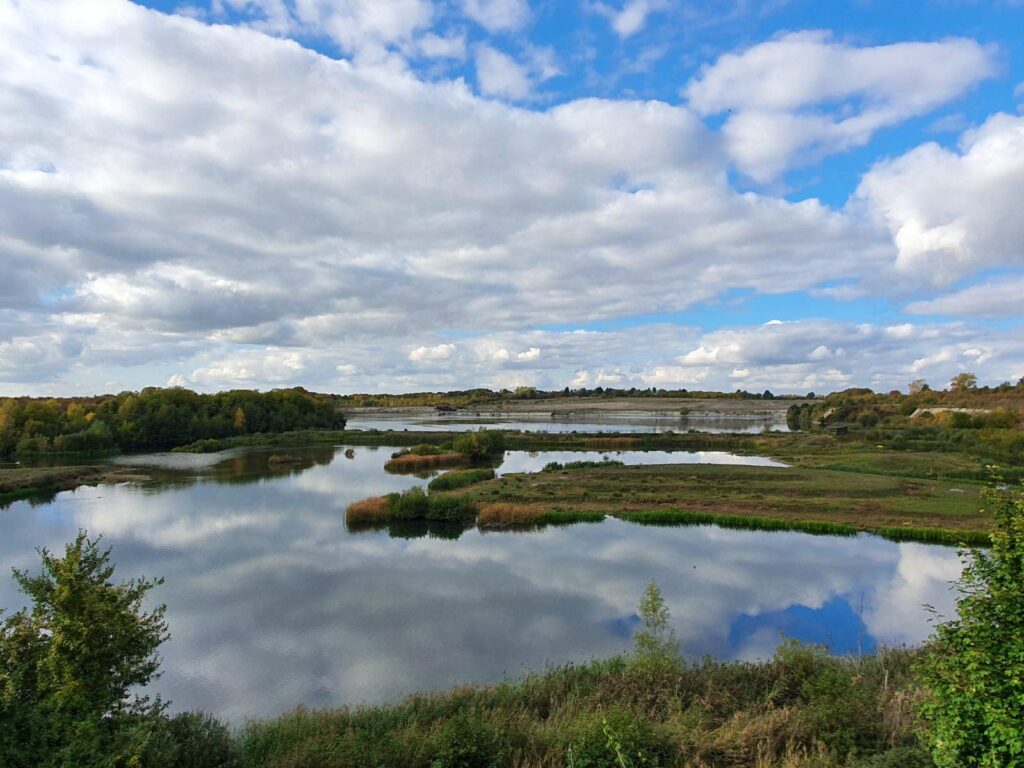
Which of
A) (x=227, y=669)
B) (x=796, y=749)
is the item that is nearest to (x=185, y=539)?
(x=227, y=669)

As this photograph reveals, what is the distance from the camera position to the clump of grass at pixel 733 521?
104ft

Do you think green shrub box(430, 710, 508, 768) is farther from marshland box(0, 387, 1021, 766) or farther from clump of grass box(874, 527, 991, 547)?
clump of grass box(874, 527, 991, 547)

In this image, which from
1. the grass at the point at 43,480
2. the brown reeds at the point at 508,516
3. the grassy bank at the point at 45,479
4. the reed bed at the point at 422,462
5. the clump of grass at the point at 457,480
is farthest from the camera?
the reed bed at the point at 422,462

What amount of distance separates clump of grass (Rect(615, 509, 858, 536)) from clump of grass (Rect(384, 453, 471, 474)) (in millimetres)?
30434

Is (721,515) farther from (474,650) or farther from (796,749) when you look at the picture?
(796,749)

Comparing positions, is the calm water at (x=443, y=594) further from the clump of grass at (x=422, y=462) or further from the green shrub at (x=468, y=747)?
the clump of grass at (x=422, y=462)

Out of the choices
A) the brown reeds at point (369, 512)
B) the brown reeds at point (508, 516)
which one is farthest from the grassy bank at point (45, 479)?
the brown reeds at point (508, 516)

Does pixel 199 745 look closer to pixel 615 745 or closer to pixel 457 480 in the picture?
pixel 615 745

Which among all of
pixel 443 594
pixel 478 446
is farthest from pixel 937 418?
pixel 443 594

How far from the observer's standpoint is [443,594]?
2272cm

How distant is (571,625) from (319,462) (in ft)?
184

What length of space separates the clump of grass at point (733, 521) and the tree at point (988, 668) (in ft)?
93.0

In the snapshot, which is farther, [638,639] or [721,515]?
[721,515]

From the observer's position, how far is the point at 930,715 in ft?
20.9
